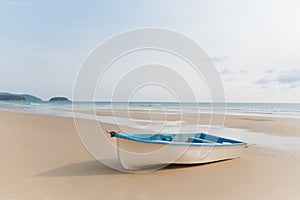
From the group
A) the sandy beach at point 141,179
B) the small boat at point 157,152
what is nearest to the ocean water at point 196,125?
the sandy beach at point 141,179

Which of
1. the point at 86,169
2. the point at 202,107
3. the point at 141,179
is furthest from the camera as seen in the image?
the point at 202,107

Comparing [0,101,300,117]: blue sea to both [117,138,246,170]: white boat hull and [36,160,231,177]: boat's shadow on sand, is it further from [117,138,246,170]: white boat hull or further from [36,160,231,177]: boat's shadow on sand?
[117,138,246,170]: white boat hull

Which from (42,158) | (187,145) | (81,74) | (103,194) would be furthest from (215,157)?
(42,158)

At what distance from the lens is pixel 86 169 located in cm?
629

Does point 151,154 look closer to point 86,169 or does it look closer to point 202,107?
point 86,169

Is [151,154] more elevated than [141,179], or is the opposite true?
[151,154]

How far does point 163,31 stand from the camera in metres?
8.85

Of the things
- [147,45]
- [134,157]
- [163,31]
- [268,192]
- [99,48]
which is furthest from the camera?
[163,31]

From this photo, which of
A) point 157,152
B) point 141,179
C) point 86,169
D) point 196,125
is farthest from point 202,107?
point 141,179

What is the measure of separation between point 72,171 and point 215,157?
3405 mm

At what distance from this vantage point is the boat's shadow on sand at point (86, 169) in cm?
586

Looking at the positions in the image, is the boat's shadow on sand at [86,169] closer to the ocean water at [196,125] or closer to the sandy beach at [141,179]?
the sandy beach at [141,179]

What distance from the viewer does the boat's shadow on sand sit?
5863 millimetres

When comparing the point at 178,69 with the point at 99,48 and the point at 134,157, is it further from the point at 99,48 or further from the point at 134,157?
the point at 134,157
